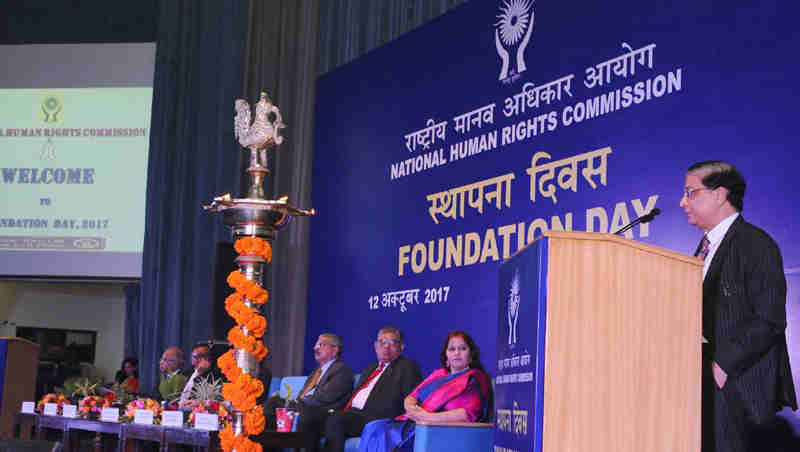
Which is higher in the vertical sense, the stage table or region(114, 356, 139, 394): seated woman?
region(114, 356, 139, 394): seated woman

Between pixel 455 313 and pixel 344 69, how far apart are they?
2.65 metres

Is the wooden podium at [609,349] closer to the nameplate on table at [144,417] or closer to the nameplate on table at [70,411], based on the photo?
the nameplate on table at [144,417]

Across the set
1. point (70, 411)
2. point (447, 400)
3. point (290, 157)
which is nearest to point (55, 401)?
point (70, 411)

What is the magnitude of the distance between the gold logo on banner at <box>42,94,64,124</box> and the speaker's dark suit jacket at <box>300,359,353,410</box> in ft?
16.0

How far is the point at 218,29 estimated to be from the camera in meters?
9.45

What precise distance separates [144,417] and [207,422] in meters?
0.59

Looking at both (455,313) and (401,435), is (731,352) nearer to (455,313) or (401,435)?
(401,435)

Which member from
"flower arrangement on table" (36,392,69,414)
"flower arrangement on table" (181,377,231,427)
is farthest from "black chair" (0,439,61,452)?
"flower arrangement on table" (36,392,69,414)

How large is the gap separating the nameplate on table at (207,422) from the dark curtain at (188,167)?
164 inches

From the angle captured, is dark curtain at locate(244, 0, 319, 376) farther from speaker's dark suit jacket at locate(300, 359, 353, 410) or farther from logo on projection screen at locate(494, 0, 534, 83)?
logo on projection screen at locate(494, 0, 534, 83)

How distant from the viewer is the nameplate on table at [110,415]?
566 centimetres

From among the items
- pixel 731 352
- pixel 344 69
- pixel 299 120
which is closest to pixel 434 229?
pixel 344 69

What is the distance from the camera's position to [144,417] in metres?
5.48

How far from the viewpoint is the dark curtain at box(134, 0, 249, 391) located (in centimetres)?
925
